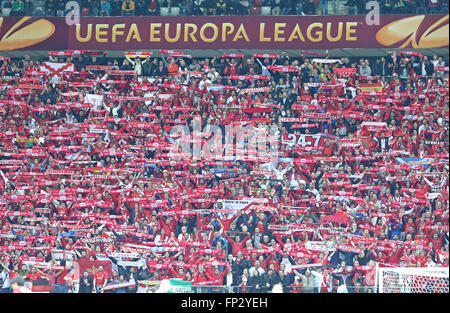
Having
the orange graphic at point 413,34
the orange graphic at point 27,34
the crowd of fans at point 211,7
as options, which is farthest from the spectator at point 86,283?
the orange graphic at point 413,34

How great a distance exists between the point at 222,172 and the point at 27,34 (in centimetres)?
637

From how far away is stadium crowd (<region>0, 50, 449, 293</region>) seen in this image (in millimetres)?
17750

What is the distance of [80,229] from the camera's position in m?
19.1

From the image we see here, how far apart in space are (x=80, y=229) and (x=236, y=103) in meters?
4.91

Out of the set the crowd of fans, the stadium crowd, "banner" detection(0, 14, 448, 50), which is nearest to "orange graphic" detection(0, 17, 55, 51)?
"banner" detection(0, 14, 448, 50)

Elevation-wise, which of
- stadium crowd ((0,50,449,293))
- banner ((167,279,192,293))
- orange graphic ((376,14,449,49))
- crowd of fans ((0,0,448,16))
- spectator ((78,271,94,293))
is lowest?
spectator ((78,271,94,293))

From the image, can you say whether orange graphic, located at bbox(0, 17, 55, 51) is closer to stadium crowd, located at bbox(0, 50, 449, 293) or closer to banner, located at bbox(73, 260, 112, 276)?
stadium crowd, located at bbox(0, 50, 449, 293)

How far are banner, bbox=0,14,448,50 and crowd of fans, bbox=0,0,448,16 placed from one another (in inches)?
9.0

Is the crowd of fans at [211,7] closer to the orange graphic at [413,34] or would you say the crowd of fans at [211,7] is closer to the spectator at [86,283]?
the orange graphic at [413,34]

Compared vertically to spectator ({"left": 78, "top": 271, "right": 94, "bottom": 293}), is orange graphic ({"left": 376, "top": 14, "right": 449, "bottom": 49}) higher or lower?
higher

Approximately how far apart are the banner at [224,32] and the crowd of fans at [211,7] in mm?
229

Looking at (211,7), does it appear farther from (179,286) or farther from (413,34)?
(179,286)

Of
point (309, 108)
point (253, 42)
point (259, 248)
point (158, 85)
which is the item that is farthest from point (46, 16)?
point (259, 248)

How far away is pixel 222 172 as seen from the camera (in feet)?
65.4
